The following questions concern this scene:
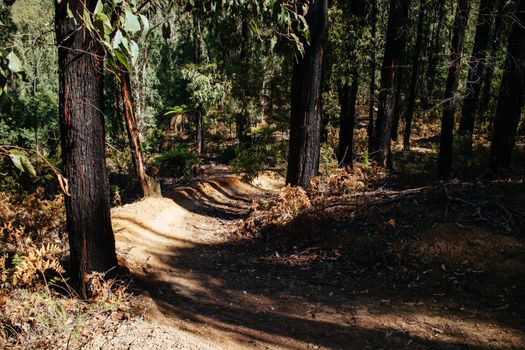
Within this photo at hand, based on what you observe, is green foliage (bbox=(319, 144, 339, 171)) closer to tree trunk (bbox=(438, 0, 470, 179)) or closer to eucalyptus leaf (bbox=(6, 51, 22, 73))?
tree trunk (bbox=(438, 0, 470, 179))

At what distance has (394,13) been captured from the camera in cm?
1215

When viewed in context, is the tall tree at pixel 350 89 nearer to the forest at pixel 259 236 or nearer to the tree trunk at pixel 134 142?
the forest at pixel 259 236

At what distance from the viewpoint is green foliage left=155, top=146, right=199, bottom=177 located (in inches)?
767

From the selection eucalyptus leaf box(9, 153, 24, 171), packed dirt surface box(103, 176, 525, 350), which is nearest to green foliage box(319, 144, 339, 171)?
packed dirt surface box(103, 176, 525, 350)

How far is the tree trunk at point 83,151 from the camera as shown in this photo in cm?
413

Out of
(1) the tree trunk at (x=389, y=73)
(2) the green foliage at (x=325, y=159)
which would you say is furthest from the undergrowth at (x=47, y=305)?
(1) the tree trunk at (x=389, y=73)

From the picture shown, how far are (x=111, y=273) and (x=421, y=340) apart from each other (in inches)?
147

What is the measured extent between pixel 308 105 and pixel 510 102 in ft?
14.8

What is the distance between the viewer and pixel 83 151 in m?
4.30

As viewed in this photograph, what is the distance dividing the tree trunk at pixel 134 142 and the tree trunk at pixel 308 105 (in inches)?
167

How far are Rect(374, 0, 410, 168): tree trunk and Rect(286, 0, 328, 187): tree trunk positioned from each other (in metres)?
3.92

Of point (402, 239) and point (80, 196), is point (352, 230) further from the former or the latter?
point (80, 196)

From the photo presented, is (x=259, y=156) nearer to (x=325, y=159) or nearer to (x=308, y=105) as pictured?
(x=325, y=159)

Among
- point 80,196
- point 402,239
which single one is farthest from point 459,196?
point 80,196
